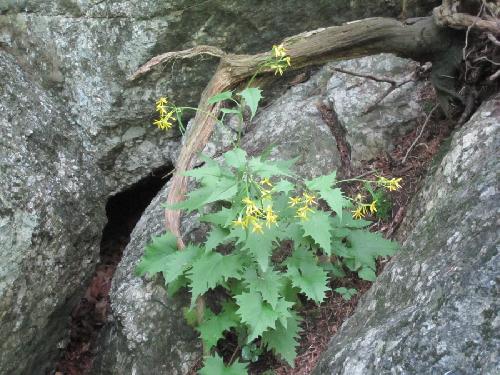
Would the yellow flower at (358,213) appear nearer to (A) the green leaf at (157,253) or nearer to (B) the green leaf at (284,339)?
(B) the green leaf at (284,339)

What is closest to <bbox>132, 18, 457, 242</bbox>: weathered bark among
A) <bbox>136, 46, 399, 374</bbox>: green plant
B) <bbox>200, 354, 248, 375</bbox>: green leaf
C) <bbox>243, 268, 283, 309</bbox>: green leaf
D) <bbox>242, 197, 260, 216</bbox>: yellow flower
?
<bbox>136, 46, 399, 374</bbox>: green plant

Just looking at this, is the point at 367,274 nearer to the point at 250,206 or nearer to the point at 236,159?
the point at 236,159

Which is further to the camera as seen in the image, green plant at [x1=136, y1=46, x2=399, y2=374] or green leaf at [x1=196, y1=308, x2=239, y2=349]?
green leaf at [x1=196, y1=308, x2=239, y2=349]

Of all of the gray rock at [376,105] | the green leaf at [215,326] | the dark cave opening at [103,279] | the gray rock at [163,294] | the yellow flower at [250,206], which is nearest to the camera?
the yellow flower at [250,206]

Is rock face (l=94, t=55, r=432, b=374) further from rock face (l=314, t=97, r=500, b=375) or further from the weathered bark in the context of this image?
rock face (l=314, t=97, r=500, b=375)

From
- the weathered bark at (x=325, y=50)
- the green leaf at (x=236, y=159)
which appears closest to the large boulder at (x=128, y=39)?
the weathered bark at (x=325, y=50)

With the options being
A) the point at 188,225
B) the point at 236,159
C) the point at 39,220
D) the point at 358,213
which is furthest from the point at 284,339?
the point at 39,220
